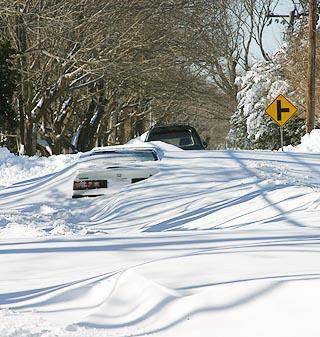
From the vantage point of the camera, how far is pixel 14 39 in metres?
28.1

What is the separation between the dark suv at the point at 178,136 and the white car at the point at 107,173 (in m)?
6.63

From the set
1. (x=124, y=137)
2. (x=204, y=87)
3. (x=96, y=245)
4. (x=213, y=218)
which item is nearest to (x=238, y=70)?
(x=124, y=137)

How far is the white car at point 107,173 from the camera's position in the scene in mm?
12938

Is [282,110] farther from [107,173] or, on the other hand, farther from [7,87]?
[107,173]

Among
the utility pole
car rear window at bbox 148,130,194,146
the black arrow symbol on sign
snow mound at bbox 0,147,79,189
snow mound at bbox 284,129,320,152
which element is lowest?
snow mound at bbox 0,147,79,189

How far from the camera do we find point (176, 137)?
2116 centimetres

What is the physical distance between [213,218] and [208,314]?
6.77 meters

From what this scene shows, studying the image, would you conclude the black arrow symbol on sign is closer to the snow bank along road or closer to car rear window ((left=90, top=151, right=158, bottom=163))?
car rear window ((left=90, top=151, right=158, bottom=163))

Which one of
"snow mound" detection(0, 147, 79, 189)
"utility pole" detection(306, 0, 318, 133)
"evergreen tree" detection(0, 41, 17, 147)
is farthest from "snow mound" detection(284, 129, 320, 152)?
"evergreen tree" detection(0, 41, 17, 147)

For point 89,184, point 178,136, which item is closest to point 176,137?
point 178,136

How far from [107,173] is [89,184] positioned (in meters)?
0.37

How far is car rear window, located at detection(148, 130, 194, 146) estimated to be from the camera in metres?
20.8

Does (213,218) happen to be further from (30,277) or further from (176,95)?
(176,95)

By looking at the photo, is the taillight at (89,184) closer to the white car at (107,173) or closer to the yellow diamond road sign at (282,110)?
the white car at (107,173)
